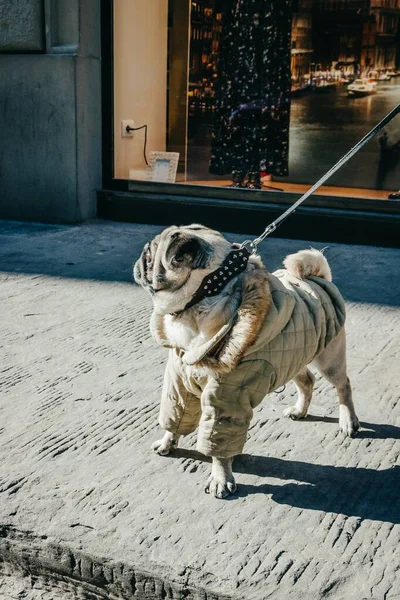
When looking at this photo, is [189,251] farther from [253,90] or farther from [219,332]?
[253,90]

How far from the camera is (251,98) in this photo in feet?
26.6

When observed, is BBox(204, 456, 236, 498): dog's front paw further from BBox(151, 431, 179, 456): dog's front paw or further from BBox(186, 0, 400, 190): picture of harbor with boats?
BBox(186, 0, 400, 190): picture of harbor with boats

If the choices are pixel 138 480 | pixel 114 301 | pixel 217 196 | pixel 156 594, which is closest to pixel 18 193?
pixel 217 196

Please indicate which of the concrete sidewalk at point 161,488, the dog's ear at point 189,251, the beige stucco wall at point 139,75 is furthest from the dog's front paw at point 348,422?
the beige stucco wall at point 139,75

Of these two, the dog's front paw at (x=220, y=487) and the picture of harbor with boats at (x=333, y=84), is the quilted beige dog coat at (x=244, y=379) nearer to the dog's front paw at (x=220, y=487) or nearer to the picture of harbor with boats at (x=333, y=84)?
Answer: the dog's front paw at (x=220, y=487)

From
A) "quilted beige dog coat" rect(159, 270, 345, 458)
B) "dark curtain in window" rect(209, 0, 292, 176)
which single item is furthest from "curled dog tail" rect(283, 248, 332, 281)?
"dark curtain in window" rect(209, 0, 292, 176)

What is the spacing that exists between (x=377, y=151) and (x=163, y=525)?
241 inches

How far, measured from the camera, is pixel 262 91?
8062 mm

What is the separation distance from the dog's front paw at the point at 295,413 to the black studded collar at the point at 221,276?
3.72ft

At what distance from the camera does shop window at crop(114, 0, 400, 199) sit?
7.80 m

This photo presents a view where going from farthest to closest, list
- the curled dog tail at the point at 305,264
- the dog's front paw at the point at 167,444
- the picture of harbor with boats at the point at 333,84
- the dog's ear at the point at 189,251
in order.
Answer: the picture of harbor with boats at the point at 333,84 < the curled dog tail at the point at 305,264 < the dog's front paw at the point at 167,444 < the dog's ear at the point at 189,251

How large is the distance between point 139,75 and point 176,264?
6172 millimetres

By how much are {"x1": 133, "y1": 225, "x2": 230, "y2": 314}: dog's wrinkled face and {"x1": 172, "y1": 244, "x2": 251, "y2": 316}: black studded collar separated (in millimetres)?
19

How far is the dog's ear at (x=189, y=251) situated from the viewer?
273 centimetres
